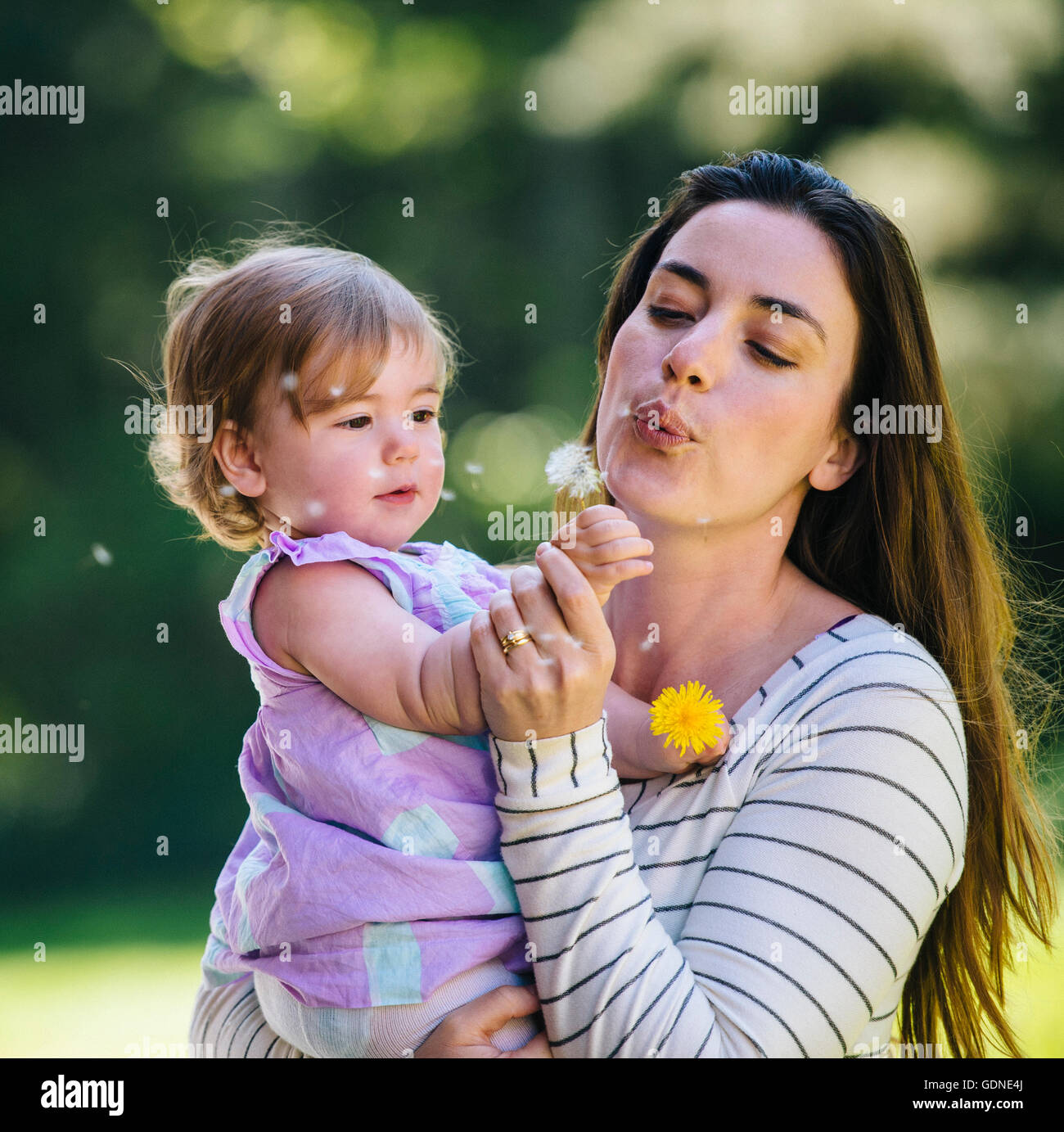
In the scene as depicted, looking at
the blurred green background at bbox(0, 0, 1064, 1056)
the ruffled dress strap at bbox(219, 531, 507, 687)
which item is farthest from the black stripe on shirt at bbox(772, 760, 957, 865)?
the blurred green background at bbox(0, 0, 1064, 1056)

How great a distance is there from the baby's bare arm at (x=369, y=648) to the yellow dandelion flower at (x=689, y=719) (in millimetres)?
238

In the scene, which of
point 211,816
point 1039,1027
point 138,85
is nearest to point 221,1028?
point 1039,1027

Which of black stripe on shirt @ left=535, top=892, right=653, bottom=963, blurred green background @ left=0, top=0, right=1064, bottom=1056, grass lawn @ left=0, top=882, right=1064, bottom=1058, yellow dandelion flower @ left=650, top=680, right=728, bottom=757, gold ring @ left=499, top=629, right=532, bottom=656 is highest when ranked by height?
blurred green background @ left=0, top=0, right=1064, bottom=1056

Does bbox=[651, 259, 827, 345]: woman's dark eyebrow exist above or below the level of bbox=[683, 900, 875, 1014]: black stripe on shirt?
above

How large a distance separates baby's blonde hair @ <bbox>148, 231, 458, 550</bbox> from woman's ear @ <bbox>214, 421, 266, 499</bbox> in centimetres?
1

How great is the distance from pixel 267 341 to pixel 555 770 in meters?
0.68

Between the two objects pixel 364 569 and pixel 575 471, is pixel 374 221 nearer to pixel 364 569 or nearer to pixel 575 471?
pixel 575 471

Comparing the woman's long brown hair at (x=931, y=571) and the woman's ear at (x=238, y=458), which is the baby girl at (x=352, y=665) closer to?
the woman's ear at (x=238, y=458)

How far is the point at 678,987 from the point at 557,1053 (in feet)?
0.55

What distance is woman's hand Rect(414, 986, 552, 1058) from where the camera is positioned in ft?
4.20

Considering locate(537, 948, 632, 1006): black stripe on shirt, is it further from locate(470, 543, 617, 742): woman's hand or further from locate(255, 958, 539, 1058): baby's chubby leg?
locate(470, 543, 617, 742): woman's hand

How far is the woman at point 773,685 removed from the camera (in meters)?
1.25

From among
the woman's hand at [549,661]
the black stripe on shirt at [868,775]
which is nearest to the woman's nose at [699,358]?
the woman's hand at [549,661]

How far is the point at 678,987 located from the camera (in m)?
1.23
